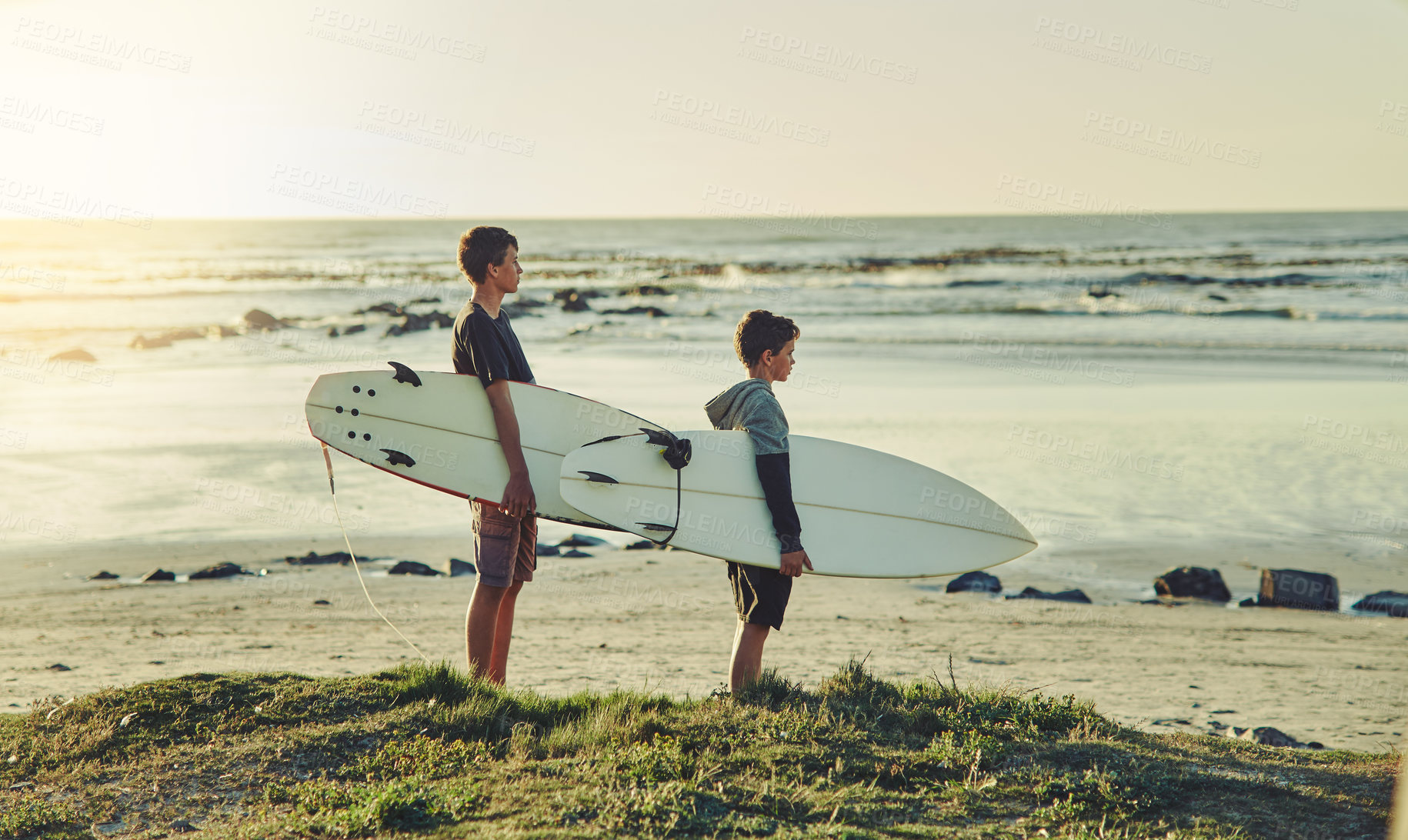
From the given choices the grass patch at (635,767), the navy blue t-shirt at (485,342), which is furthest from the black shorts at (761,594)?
the navy blue t-shirt at (485,342)

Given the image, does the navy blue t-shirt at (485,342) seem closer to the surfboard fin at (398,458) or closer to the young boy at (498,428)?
the young boy at (498,428)

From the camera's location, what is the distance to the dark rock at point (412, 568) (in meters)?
6.80

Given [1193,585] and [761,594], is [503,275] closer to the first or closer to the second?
[761,594]

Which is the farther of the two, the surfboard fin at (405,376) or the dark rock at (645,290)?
the dark rock at (645,290)

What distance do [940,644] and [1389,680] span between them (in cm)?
233

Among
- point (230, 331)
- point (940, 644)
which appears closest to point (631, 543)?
point (940, 644)

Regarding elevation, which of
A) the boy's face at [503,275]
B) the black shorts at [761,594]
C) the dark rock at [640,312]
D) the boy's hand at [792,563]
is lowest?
the black shorts at [761,594]

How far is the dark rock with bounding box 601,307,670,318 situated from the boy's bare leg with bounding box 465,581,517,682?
75.2 ft

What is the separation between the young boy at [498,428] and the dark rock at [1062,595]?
385cm

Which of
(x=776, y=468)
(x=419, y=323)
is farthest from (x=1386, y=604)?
(x=419, y=323)

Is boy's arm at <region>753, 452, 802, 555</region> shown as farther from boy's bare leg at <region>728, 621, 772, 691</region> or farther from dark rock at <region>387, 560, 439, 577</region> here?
dark rock at <region>387, 560, 439, 577</region>

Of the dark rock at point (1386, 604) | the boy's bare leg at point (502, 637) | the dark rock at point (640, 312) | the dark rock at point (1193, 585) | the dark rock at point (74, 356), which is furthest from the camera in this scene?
the dark rock at point (640, 312)

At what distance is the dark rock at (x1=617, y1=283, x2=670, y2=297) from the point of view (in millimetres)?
33281

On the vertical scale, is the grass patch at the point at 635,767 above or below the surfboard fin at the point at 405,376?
below
